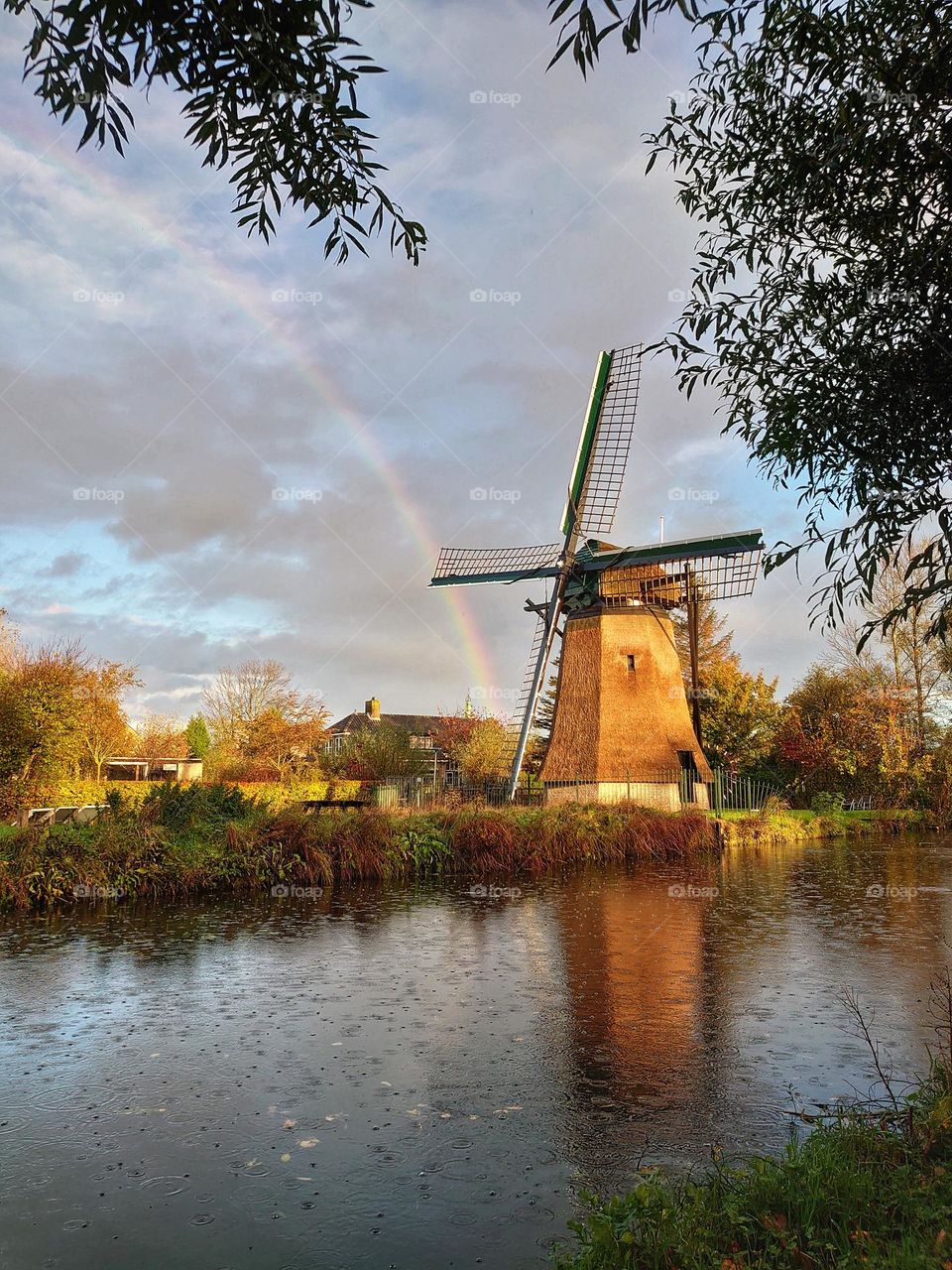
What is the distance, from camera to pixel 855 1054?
6812mm

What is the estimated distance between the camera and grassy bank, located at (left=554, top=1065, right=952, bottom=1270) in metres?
3.22

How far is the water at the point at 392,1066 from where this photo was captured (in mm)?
4418

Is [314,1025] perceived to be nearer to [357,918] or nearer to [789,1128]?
[789,1128]

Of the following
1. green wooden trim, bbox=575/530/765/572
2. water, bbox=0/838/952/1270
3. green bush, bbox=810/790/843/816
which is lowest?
water, bbox=0/838/952/1270

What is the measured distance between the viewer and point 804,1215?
11.6ft

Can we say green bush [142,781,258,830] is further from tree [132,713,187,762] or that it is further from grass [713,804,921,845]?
tree [132,713,187,762]

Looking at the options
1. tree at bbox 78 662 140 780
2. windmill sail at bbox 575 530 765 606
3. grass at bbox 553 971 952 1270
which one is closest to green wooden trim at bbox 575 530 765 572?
windmill sail at bbox 575 530 765 606

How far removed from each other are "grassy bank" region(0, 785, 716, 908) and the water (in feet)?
3.78

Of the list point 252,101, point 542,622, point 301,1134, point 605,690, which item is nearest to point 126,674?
point 542,622

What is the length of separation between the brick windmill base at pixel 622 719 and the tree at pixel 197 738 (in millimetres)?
21368

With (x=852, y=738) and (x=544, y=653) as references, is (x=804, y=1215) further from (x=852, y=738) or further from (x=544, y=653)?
(x=852, y=738)

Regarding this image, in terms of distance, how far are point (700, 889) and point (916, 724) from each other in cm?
2216

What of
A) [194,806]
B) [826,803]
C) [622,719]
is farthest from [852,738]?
[194,806]

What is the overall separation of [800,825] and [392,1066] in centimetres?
2389
